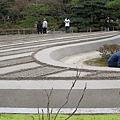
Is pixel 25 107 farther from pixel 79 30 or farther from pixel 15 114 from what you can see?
pixel 79 30

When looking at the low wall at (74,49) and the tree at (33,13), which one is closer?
the low wall at (74,49)

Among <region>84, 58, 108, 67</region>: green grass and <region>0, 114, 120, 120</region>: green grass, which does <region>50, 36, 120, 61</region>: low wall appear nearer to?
<region>84, 58, 108, 67</region>: green grass

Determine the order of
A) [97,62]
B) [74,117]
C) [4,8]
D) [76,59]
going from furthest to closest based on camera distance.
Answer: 1. [4,8]
2. [76,59]
3. [97,62]
4. [74,117]

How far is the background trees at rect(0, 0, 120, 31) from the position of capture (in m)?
27.2

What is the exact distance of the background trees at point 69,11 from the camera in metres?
27.2

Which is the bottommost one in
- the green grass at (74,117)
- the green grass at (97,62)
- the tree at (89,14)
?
the green grass at (97,62)

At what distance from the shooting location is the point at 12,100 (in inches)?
231

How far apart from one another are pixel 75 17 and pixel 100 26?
8.24ft

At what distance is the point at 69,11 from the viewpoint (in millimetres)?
31141

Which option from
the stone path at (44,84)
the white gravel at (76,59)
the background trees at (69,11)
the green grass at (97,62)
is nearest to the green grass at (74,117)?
the stone path at (44,84)

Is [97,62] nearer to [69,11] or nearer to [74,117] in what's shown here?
[74,117]

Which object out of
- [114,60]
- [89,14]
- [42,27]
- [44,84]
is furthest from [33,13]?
[44,84]

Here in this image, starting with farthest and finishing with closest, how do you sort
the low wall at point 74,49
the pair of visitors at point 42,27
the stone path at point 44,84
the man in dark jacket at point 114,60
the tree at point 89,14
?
the tree at point 89,14
the pair of visitors at point 42,27
the low wall at point 74,49
the man in dark jacket at point 114,60
the stone path at point 44,84

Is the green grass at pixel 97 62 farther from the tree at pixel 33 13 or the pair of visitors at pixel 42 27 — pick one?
the tree at pixel 33 13
